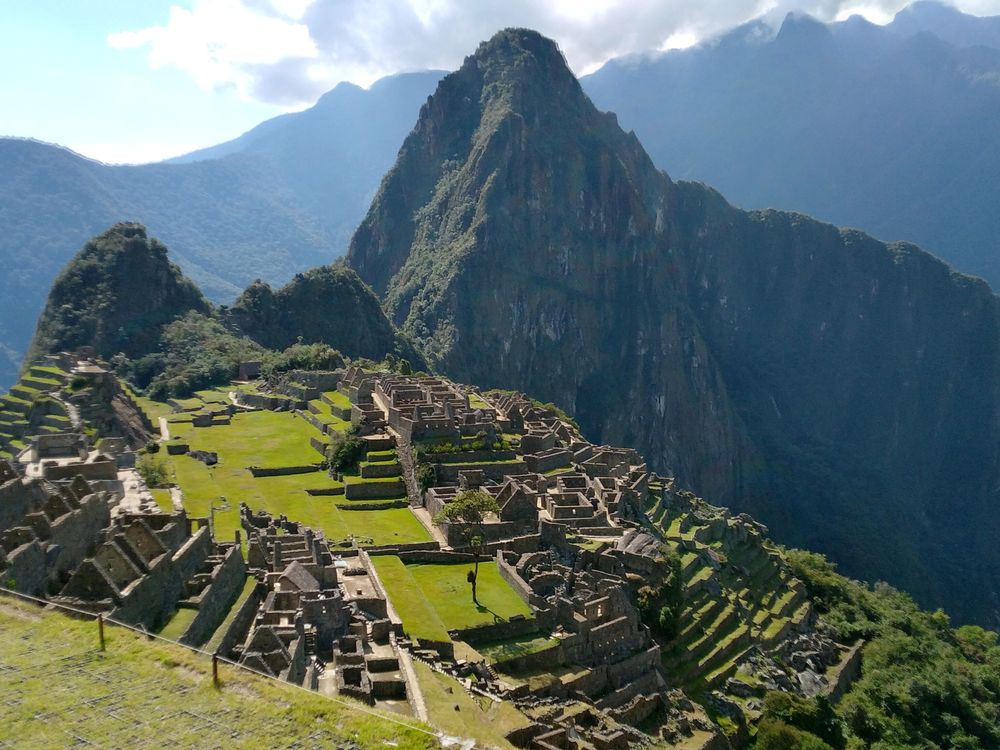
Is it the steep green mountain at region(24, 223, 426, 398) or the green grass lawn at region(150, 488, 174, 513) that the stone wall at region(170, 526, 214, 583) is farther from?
the steep green mountain at region(24, 223, 426, 398)

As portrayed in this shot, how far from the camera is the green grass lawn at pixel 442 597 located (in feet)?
86.4

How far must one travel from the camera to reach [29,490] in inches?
858

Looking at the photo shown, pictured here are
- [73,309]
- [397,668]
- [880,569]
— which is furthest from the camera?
[880,569]

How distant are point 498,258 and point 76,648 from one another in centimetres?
13536

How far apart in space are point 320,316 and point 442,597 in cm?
8526

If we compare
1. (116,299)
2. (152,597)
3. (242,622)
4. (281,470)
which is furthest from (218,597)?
(116,299)

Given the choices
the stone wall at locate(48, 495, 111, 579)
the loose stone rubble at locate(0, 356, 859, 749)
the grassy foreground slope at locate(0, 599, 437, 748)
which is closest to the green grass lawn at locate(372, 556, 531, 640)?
the loose stone rubble at locate(0, 356, 859, 749)

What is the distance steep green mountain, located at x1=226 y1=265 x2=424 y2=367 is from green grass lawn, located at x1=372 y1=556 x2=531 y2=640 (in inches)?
2944

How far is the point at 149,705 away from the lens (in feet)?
41.6

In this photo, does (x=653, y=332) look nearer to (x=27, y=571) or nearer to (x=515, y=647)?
(x=515, y=647)

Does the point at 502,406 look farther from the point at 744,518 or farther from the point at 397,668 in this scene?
the point at 397,668

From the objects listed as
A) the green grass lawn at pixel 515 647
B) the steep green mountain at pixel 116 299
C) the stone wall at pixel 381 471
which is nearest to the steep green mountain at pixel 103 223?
the steep green mountain at pixel 116 299

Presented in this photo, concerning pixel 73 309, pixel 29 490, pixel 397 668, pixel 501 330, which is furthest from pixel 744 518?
pixel 501 330

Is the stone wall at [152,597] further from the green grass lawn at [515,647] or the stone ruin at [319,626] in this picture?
the green grass lawn at [515,647]
